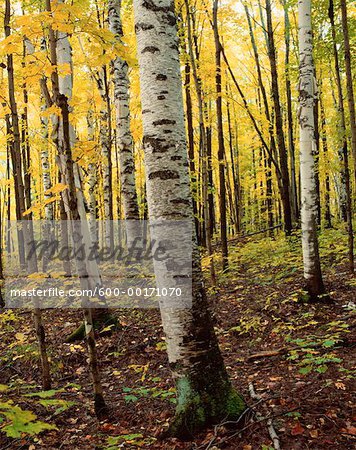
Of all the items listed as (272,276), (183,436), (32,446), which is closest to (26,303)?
(272,276)

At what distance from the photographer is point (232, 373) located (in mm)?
4094

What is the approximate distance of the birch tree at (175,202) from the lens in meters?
2.80

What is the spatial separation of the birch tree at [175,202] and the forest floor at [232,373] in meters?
0.20

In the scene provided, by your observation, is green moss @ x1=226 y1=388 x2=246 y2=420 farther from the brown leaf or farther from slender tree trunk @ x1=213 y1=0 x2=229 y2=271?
slender tree trunk @ x1=213 y1=0 x2=229 y2=271

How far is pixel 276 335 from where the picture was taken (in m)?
5.13

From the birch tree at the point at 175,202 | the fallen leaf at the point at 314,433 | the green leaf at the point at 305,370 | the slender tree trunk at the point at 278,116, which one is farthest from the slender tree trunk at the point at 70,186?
the slender tree trunk at the point at 278,116

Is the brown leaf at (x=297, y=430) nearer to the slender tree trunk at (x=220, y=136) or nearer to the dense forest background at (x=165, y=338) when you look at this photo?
the dense forest background at (x=165, y=338)

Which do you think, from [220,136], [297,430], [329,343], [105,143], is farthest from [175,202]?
[105,143]

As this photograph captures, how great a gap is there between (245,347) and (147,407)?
1893mm

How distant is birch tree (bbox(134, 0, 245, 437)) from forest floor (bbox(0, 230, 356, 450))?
197 millimetres

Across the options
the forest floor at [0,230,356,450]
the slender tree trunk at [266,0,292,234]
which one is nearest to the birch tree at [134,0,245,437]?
the forest floor at [0,230,356,450]

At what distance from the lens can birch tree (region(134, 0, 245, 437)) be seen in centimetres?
280

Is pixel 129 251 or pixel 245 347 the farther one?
pixel 129 251

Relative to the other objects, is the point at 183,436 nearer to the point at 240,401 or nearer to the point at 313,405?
the point at 240,401
